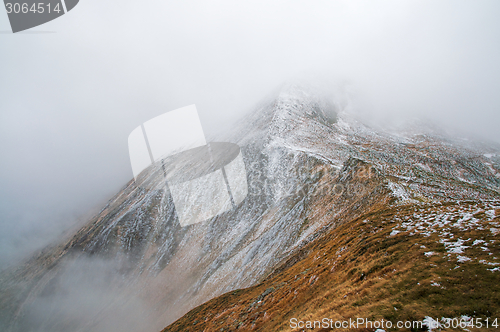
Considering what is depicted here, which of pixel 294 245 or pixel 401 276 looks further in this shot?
pixel 294 245

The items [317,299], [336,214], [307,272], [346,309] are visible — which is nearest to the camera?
[346,309]

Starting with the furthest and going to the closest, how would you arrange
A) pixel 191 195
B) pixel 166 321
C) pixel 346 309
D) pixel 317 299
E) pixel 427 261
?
pixel 191 195, pixel 166 321, pixel 317 299, pixel 427 261, pixel 346 309

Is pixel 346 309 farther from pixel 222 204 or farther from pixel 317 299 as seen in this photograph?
pixel 222 204

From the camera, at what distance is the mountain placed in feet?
52.5

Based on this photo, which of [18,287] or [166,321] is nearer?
[166,321]

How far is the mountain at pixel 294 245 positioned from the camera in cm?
1602

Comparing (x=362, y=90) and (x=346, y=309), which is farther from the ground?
(x=362, y=90)

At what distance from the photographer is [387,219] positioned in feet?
91.1

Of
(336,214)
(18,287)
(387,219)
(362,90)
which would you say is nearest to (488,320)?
(387,219)

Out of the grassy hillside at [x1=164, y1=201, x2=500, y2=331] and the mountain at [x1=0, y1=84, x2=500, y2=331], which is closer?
the grassy hillside at [x1=164, y1=201, x2=500, y2=331]

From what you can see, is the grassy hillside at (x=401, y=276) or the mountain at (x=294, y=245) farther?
the mountain at (x=294, y=245)

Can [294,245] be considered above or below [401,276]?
below

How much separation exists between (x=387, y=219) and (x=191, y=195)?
2715 inches

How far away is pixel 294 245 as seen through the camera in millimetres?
45969
